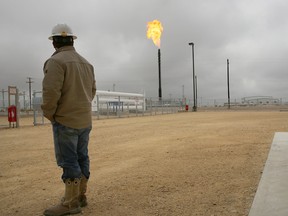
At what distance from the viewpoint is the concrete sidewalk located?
11.0ft

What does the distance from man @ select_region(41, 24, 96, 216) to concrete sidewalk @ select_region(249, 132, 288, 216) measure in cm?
181

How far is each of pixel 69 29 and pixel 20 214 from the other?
6.65 feet

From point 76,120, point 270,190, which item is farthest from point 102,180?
point 270,190

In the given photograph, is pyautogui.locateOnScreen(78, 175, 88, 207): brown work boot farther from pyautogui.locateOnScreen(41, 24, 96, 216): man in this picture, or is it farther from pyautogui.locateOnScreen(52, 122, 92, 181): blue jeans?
pyautogui.locateOnScreen(52, 122, 92, 181): blue jeans

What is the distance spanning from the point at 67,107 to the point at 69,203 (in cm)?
100

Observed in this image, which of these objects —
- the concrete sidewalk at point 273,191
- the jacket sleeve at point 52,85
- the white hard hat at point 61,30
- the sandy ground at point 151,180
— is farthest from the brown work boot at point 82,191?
the concrete sidewalk at point 273,191

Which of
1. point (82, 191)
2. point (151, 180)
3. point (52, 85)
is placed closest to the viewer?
point (52, 85)

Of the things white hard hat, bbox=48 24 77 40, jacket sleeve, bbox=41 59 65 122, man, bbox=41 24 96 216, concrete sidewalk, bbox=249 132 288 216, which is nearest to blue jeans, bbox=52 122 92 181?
man, bbox=41 24 96 216

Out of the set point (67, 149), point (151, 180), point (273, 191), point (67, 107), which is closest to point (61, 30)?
point (67, 107)

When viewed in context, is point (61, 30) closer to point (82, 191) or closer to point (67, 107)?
point (67, 107)

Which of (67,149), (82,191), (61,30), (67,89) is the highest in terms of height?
(61,30)

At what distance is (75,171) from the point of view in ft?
11.7

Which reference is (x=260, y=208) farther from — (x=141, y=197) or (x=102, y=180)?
(x=102, y=180)

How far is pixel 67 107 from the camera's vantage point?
3.55 metres
